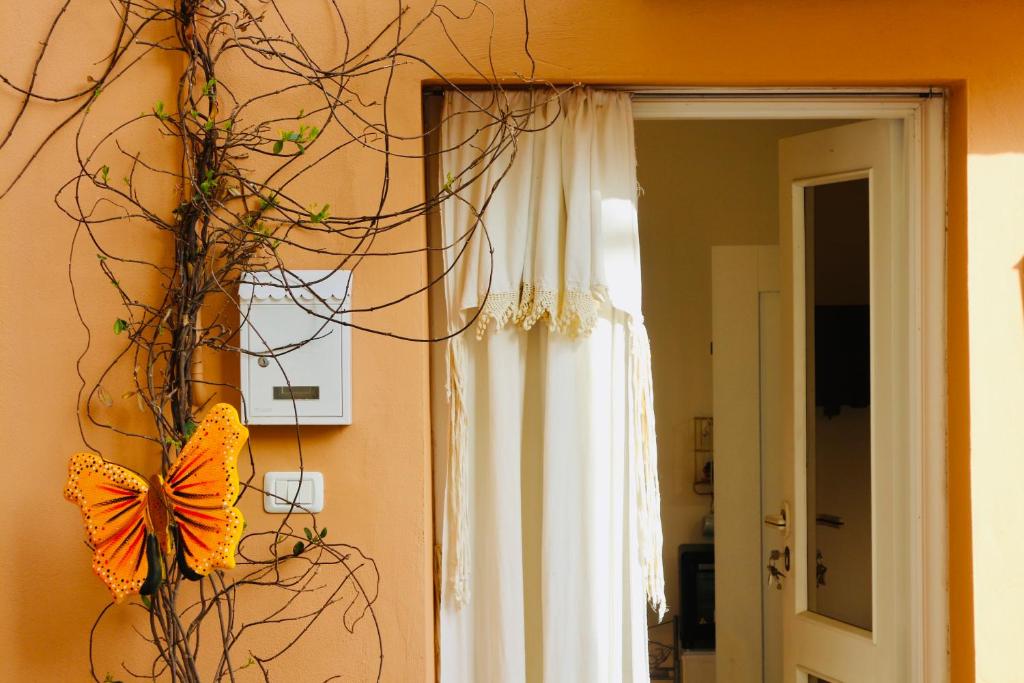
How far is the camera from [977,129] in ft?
7.29

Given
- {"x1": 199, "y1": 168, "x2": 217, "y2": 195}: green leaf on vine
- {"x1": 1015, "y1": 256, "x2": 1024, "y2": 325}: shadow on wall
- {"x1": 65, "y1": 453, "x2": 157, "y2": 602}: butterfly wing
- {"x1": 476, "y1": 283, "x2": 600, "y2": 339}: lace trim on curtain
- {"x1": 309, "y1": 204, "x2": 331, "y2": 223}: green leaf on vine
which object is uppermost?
{"x1": 199, "y1": 168, "x2": 217, "y2": 195}: green leaf on vine

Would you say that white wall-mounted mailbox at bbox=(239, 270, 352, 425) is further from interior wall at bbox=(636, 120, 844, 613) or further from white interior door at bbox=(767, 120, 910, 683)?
interior wall at bbox=(636, 120, 844, 613)

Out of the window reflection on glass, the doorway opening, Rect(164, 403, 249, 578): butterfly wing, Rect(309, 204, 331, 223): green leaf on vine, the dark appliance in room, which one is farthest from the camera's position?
the dark appliance in room

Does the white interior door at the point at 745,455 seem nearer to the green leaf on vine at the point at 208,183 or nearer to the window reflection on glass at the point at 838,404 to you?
the window reflection on glass at the point at 838,404

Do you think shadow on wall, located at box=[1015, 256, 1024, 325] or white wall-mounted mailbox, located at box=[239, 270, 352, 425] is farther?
shadow on wall, located at box=[1015, 256, 1024, 325]

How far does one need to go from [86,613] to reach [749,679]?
2.45 metres

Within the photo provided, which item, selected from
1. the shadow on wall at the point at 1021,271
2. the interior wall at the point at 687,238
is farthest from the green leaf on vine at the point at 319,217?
the interior wall at the point at 687,238

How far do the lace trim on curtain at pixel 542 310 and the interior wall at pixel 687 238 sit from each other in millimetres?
1998

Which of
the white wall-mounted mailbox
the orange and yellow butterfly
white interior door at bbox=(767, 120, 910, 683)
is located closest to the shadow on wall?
white interior door at bbox=(767, 120, 910, 683)

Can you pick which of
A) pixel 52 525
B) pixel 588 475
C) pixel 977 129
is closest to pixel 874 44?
pixel 977 129

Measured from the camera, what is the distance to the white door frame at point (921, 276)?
90.6 inches

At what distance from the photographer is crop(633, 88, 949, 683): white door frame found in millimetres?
2301

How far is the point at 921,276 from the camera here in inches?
92.3

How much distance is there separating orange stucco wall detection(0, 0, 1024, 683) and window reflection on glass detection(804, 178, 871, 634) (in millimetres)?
368
